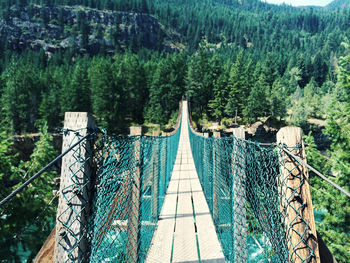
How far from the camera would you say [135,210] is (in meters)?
2.05

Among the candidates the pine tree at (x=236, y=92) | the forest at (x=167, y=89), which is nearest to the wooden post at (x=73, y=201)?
the forest at (x=167, y=89)

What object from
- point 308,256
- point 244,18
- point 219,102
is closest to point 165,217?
point 308,256

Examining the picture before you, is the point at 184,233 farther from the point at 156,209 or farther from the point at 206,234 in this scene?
the point at 156,209

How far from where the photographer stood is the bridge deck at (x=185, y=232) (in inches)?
92.9

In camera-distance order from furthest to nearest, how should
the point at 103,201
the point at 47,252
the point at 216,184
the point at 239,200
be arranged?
the point at 216,184 < the point at 239,200 < the point at 103,201 < the point at 47,252

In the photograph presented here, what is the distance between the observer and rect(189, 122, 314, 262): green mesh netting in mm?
1143

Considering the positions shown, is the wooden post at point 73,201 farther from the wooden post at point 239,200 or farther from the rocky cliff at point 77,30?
the rocky cliff at point 77,30

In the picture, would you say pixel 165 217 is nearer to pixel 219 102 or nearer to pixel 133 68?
pixel 219 102

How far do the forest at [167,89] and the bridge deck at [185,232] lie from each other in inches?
53.3

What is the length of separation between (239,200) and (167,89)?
1161 inches

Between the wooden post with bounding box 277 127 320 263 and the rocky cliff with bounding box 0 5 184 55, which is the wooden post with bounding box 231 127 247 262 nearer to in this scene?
the wooden post with bounding box 277 127 320 263

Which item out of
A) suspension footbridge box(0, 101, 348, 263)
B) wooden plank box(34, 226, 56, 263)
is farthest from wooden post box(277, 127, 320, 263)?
wooden plank box(34, 226, 56, 263)

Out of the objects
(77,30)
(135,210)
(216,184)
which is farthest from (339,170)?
(77,30)

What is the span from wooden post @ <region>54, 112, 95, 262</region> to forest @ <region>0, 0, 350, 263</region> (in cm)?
43
